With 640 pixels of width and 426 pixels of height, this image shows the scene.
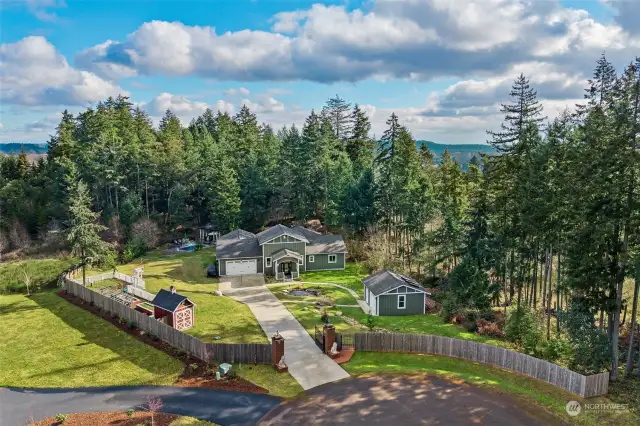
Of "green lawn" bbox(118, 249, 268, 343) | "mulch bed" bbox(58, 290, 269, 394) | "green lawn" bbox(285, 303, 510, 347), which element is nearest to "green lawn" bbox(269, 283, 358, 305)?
"green lawn" bbox(285, 303, 510, 347)

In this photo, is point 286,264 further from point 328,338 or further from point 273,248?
point 328,338

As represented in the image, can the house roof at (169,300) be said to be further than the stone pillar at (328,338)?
Yes

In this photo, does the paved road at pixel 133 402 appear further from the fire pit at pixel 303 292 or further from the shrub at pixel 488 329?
the fire pit at pixel 303 292

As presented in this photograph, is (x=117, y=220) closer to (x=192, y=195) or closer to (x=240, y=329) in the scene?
(x=192, y=195)

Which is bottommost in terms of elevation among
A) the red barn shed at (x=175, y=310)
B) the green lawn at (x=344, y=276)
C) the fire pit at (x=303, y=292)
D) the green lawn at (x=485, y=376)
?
the green lawn at (x=485, y=376)

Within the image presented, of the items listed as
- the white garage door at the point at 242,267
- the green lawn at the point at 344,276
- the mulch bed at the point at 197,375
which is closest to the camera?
the mulch bed at the point at 197,375

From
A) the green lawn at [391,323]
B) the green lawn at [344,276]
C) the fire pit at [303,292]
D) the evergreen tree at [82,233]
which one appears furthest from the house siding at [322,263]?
the evergreen tree at [82,233]

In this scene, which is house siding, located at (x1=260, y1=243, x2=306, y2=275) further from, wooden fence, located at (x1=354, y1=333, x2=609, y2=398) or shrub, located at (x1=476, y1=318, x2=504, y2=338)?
wooden fence, located at (x1=354, y1=333, x2=609, y2=398)
